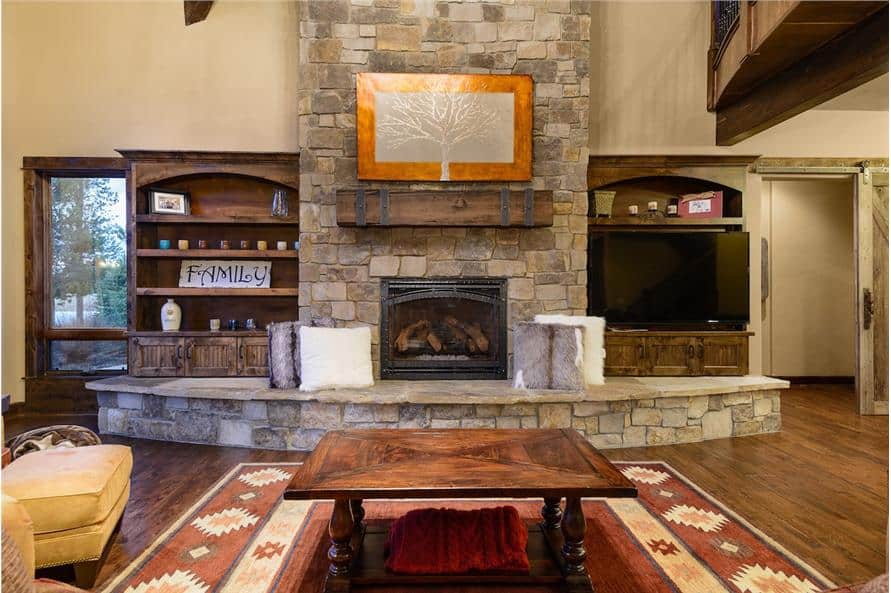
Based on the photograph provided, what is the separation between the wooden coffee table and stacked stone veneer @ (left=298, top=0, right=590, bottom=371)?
6.43 feet

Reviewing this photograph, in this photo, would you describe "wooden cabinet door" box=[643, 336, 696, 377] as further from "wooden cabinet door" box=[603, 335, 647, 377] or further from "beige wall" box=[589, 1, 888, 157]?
"beige wall" box=[589, 1, 888, 157]

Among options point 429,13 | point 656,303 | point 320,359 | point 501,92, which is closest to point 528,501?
point 320,359

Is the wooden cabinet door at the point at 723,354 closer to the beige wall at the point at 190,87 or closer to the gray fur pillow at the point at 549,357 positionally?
the beige wall at the point at 190,87

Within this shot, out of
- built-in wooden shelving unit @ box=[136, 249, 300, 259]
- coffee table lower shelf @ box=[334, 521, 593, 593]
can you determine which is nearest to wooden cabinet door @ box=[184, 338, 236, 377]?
built-in wooden shelving unit @ box=[136, 249, 300, 259]

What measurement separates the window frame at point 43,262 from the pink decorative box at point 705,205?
4.95 m

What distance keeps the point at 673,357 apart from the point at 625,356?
398 mm

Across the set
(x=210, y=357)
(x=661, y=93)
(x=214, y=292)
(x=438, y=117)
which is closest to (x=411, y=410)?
(x=210, y=357)

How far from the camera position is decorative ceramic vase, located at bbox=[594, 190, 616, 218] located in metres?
4.41

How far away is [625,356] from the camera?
4.29m

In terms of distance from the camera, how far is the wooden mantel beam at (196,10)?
432 cm

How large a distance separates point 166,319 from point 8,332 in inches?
57.4

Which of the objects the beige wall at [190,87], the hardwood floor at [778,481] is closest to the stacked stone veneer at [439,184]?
the beige wall at [190,87]

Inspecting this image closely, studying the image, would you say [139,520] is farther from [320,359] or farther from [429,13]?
[429,13]

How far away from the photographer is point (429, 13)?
396cm
